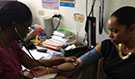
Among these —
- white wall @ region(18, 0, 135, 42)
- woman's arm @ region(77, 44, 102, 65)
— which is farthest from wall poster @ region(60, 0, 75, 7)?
woman's arm @ region(77, 44, 102, 65)

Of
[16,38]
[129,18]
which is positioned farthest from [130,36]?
[16,38]

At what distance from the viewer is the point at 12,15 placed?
1.31 meters

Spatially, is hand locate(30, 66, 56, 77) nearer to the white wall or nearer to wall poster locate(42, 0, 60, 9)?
the white wall

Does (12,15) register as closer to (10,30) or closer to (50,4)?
(10,30)

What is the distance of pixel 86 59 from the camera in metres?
1.87

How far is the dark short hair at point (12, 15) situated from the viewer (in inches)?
51.5

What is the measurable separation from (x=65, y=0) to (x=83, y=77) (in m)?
0.97

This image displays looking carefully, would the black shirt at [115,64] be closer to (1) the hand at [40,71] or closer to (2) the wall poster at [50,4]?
(1) the hand at [40,71]

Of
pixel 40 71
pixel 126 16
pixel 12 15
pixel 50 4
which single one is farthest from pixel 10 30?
pixel 50 4

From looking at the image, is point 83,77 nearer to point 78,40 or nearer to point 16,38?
point 78,40

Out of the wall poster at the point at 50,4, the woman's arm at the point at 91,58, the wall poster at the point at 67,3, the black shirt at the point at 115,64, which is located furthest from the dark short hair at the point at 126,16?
the wall poster at the point at 50,4

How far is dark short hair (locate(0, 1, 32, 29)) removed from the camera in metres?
1.31

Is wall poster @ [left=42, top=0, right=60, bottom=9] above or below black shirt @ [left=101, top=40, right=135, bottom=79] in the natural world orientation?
above

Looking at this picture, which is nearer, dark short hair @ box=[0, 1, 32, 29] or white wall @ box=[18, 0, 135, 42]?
dark short hair @ box=[0, 1, 32, 29]
